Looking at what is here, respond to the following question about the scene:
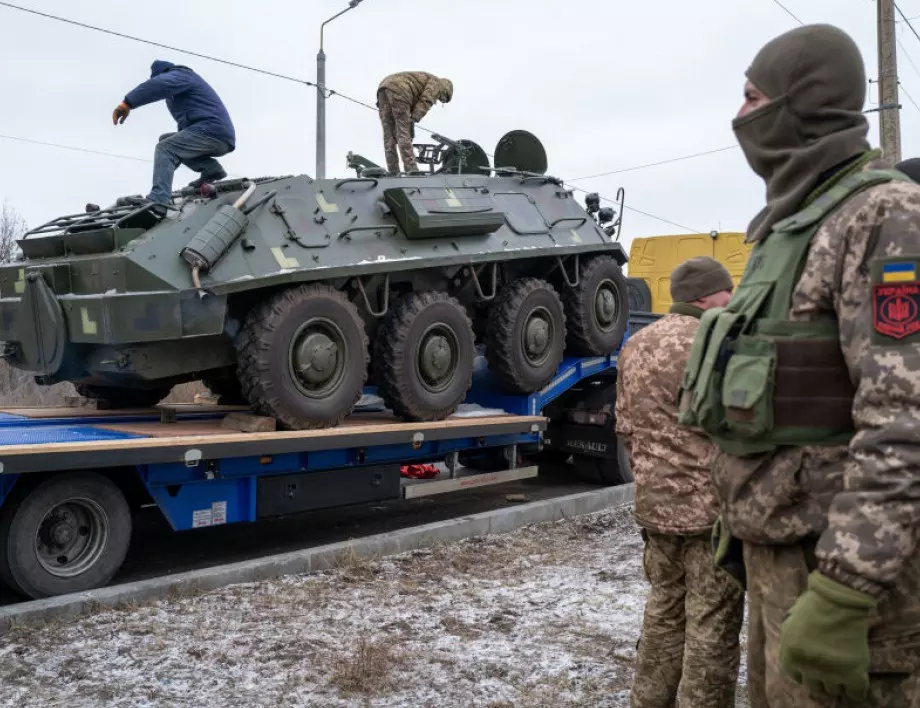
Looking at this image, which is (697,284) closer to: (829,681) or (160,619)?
(829,681)

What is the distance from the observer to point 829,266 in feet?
7.00

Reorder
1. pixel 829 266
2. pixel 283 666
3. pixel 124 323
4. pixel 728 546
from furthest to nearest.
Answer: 1. pixel 124 323
2. pixel 283 666
3. pixel 728 546
4. pixel 829 266

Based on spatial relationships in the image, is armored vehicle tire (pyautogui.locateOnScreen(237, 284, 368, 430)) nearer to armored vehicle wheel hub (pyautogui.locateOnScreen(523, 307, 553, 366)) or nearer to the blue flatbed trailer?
the blue flatbed trailer

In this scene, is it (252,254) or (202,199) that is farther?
(202,199)

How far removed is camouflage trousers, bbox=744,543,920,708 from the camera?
6.75ft

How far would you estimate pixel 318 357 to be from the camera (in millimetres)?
7129

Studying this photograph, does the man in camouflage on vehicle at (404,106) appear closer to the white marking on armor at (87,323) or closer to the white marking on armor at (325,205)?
the white marking on armor at (325,205)

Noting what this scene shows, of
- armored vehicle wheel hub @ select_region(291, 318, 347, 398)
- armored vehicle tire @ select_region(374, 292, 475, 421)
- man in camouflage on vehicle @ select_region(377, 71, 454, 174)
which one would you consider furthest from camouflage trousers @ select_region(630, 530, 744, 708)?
man in camouflage on vehicle @ select_region(377, 71, 454, 174)

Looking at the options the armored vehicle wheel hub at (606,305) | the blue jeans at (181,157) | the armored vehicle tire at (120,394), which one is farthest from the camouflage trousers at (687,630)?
the armored vehicle wheel hub at (606,305)

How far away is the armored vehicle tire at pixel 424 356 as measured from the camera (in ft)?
25.8

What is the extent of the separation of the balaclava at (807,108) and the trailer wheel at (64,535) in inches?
190

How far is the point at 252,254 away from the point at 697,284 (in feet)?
12.7

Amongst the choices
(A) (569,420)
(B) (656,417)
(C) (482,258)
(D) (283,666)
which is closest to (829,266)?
(B) (656,417)

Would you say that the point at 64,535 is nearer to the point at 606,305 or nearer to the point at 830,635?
the point at 830,635
